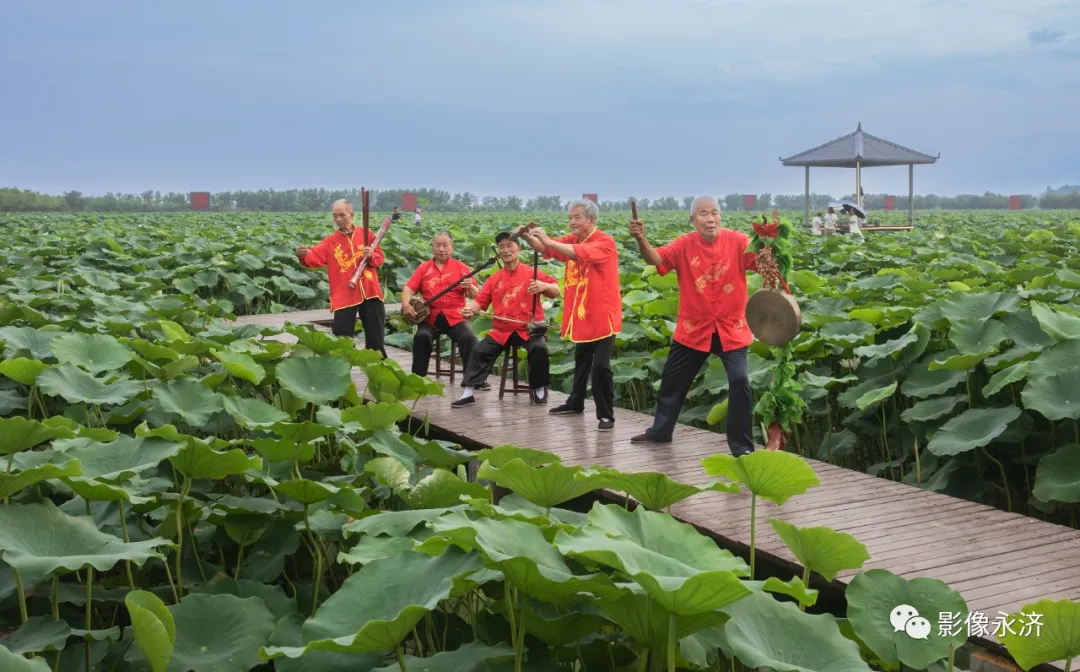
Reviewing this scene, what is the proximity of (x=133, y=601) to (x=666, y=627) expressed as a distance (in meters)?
1.11

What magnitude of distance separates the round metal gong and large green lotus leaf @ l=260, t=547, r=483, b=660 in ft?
8.21

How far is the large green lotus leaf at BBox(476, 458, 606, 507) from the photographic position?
2.75 m

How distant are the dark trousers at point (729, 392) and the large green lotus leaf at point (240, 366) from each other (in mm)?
1870

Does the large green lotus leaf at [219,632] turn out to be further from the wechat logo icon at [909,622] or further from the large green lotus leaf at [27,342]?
the large green lotus leaf at [27,342]

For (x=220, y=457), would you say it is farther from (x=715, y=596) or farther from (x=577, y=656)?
(x=715, y=596)

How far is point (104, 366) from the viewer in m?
4.98

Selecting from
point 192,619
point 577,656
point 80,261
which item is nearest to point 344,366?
point 192,619

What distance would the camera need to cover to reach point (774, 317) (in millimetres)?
4520

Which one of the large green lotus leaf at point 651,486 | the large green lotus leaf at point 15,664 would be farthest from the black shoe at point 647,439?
the large green lotus leaf at point 15,664

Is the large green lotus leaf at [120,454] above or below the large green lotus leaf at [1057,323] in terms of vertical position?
below

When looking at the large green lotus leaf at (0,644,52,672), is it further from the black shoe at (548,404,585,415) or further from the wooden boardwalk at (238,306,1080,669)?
the black shoe at (548,404,585,415)

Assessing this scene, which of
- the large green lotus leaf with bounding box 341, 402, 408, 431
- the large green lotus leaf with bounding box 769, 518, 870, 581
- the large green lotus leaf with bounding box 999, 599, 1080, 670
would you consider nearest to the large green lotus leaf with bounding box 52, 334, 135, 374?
the large green lotus leaf with bounding box 341, 402, 408, 431

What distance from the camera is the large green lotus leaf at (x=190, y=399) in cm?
430

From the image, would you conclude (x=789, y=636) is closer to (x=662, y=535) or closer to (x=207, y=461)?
(x=662, y=535)
